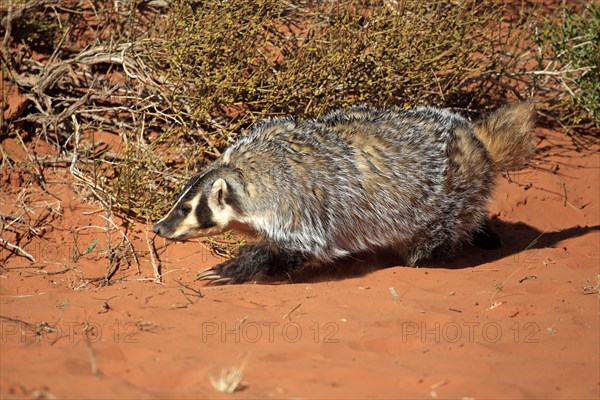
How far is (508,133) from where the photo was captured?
6.05m

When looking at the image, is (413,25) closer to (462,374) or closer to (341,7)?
(341,7)

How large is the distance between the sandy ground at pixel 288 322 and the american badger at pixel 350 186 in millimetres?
272

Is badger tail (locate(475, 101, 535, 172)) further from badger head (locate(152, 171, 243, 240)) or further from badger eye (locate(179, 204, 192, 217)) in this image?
badger eye (locate(179, 204, 192, 217))

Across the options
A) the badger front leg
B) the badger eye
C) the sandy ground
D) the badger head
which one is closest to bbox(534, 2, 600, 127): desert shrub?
the sandy ground

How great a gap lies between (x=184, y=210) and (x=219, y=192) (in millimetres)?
260

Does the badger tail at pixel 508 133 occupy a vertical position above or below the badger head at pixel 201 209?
above

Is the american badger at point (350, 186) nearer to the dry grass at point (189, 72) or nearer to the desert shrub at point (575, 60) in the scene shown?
the dry grass at point (189, 72)

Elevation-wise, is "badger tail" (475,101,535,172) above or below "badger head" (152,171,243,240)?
above

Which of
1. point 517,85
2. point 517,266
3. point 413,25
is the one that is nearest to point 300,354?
point 517,266

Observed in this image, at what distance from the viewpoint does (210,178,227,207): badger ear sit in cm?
524

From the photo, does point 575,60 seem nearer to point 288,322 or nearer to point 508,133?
point 508,133

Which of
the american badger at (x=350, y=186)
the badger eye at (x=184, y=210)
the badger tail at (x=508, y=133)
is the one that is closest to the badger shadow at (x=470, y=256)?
the american badger at (x=350, y=186)

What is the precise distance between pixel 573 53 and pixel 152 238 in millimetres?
4267

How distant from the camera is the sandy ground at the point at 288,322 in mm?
3471
